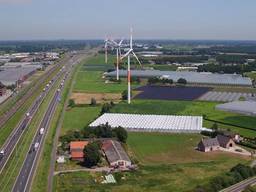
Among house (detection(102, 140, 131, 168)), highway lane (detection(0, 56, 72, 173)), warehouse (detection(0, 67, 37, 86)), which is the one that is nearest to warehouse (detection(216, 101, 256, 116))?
house (detection(102, 140, 131, 168))

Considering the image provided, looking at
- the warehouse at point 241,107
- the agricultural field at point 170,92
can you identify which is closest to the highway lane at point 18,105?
the agricultural field at point 170,92

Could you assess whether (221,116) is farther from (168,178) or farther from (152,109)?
(168,178)

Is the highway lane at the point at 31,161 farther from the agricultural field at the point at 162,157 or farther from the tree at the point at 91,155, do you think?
the tree at the point at 91,155

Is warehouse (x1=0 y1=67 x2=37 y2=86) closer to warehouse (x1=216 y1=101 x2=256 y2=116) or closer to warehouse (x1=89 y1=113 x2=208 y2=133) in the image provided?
warehouse (x1=89 y1=113 x2=208 y2=133)

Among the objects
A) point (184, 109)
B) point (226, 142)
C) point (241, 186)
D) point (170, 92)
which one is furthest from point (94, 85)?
point (241, 186)

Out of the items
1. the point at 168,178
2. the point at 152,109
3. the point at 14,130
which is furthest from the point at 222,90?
the point at 168,178

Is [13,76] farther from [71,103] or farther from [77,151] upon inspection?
[77,151]
